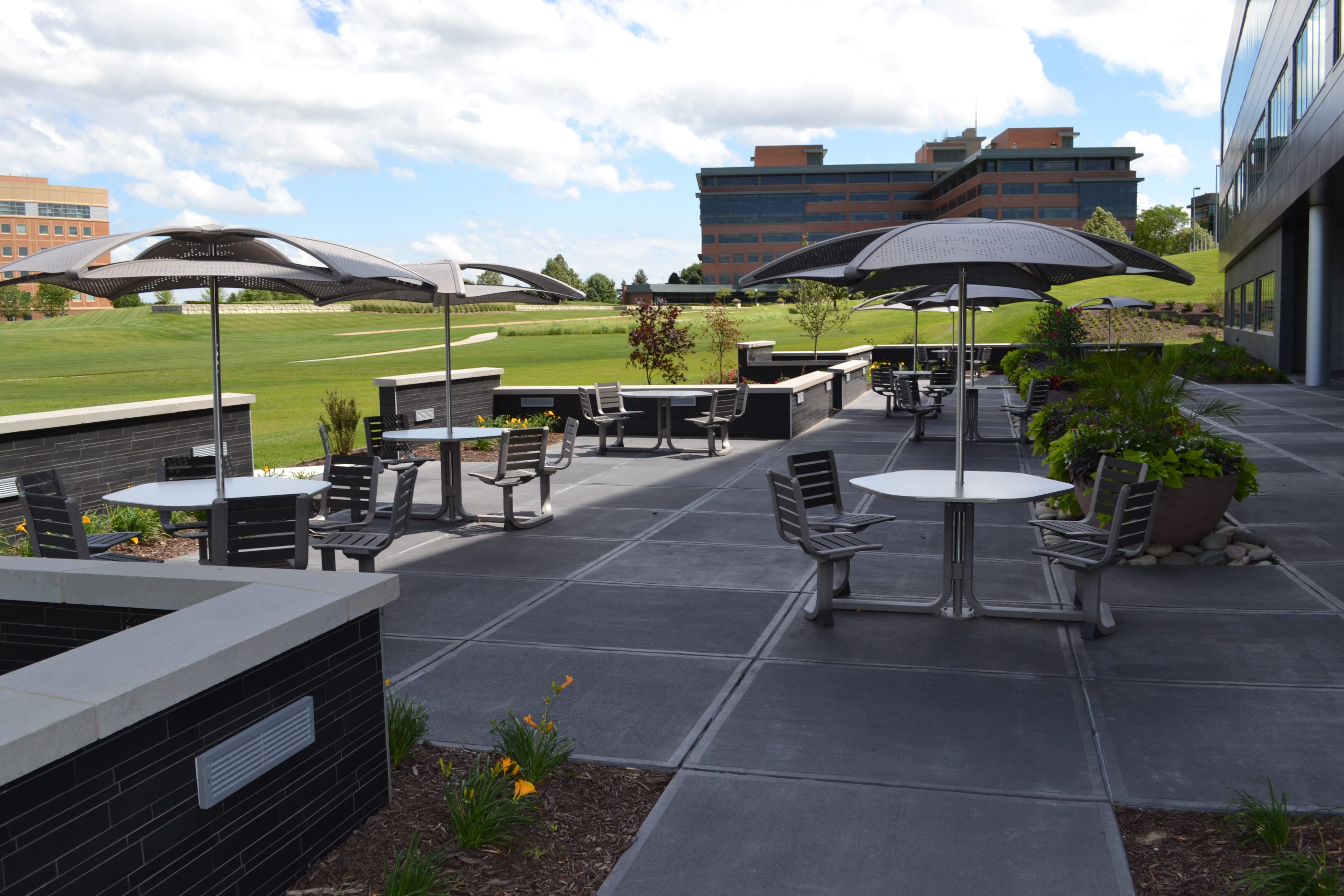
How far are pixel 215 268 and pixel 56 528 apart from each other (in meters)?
2.02

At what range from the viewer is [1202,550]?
9.16m

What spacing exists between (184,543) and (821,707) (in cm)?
722

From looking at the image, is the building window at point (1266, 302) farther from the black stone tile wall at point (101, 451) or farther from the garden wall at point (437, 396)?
the black stone tile wall at point (101, 451)

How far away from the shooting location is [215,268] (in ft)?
23.5

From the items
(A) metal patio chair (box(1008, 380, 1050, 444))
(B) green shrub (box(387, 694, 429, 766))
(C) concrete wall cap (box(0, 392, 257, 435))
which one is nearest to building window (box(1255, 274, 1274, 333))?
(A) metal patio chair (box(1008, 380, 1050, 444))

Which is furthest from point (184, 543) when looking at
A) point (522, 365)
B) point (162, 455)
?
point (522, 365)

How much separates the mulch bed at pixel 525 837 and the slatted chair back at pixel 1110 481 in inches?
181

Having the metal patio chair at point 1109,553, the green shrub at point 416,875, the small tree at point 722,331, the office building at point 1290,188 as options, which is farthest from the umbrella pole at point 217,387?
the small tree at point 722,331

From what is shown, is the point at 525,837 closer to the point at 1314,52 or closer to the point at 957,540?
the point at 957,540

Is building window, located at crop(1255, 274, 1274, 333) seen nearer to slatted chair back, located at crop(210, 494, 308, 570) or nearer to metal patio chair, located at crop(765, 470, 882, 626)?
metal patio chair, located at crop(765, 470, 882, 626)

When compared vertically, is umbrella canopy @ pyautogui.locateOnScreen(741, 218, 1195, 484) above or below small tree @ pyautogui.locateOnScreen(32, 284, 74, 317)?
below

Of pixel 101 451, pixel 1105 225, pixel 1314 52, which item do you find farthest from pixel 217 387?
pixel 1105 225

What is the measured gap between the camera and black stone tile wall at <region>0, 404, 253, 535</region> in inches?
413

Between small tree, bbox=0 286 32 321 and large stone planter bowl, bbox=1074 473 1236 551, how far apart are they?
13069 cm
